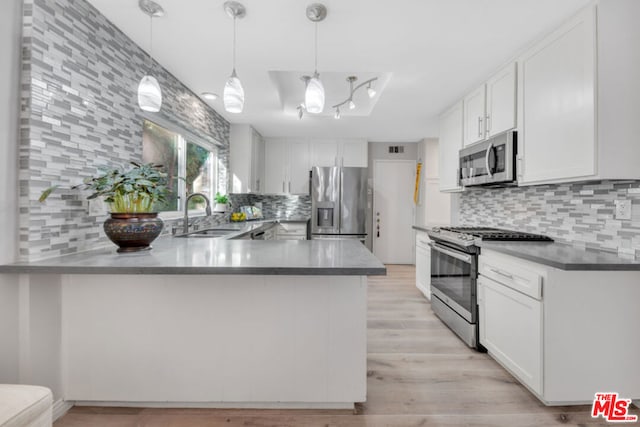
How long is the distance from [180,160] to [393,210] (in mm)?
3742

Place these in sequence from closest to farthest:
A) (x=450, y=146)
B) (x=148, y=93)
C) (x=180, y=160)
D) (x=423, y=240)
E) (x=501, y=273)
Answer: (x=148, y=93), (x=501, y=273), (x=180, y=160), (x=450, y=146), (x=423, y=240)

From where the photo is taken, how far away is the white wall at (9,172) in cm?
137

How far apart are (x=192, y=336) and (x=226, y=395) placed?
36 cm

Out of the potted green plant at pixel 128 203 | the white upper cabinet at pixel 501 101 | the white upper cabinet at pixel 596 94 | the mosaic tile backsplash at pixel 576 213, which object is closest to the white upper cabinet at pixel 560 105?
the white upper cabinet at pixel 596 94

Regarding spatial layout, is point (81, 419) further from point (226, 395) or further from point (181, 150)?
point (181, 150)

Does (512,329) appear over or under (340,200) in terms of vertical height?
under

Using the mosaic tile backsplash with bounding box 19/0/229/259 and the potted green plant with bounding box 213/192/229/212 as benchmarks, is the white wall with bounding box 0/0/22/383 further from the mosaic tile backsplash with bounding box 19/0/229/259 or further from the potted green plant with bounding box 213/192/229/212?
the potted green plant with bounding box 213/192/229/212

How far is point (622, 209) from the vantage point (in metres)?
1.77

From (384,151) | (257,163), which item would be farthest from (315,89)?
(384,151)

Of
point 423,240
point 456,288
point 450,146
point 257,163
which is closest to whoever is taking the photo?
point 456,288

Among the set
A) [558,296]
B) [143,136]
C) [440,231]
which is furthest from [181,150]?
[558,296]

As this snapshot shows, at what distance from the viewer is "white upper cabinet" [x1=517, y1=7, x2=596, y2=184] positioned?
66.6 inches

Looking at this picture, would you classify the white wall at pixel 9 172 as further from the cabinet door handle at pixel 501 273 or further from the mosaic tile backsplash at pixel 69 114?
the cabinet door handle at pixel 501 273

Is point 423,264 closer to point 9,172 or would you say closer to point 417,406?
point 417,406
